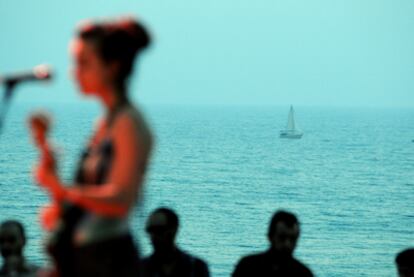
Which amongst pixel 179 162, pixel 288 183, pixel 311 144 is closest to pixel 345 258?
pixel 288 183

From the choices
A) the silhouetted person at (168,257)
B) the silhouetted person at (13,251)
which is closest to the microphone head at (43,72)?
the silhouetted person at (13,251)

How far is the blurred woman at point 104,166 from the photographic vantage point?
3.93 m

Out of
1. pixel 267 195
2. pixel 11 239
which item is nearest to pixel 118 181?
pixel 11 239

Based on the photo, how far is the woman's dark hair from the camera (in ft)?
13.2

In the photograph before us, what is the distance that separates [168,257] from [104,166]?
3.28m

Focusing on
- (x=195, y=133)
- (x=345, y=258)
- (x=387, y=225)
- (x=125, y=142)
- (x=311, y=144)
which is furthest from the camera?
(x=195, y=133)

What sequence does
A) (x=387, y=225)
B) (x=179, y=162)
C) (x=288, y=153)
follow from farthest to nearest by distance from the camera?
1. (x=288, y=153)
2. (x=179, y=162)
3. (x=387, y=225)

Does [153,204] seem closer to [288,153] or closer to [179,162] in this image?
[179,162]

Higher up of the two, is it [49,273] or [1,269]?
[49,273]

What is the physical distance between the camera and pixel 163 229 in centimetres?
729

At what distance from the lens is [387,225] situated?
248 feet

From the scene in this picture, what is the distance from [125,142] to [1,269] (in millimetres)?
2775

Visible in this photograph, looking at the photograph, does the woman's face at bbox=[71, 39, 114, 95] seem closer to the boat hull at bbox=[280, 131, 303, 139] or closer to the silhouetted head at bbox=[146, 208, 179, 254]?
the silhouetted head at bbox=[146, 208, 179, 254]

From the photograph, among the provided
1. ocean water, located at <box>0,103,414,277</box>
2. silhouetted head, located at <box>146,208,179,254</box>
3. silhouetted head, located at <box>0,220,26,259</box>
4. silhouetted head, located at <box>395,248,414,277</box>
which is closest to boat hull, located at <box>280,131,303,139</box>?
ocean water, located at <box>0,103,414,277</box>
